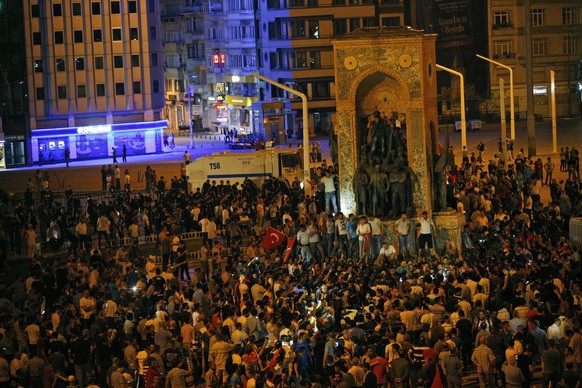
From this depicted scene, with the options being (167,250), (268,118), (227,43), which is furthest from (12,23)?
(167,250)

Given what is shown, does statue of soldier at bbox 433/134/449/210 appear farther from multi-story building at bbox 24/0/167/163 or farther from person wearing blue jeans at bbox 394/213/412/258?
multi-story building at bbox 24/0/167/163

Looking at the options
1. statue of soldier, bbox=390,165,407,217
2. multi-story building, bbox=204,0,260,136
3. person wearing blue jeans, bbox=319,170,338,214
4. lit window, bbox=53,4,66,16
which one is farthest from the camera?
multi-story building, bbox=204,0,260,136

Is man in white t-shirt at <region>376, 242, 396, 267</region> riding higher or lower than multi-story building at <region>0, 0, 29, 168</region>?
lower

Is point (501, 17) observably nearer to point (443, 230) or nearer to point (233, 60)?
point (233, 60)

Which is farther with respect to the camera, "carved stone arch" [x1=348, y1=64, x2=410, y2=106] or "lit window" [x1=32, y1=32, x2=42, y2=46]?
"lit window" [x1=32, y1=32, x2=42, y2=46]

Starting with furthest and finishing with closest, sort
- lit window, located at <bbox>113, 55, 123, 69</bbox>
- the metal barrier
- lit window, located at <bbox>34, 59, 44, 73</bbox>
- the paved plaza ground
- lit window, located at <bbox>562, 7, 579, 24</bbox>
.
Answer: lit window, located at <bbox>562, 7, 579, 24</bbox> < lit window, located at <bbox>113, 55, 123, 69</bbox> < lit window, located at <bbox>34, 59, 44, 73</bbox> < the paved plaza ground < the metal barrier

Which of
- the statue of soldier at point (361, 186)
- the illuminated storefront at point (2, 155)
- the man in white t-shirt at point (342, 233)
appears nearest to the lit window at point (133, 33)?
the illuminated storefront at point (2, 155)

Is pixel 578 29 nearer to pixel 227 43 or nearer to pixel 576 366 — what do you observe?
pixel 227 43

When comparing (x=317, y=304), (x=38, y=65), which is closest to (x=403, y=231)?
(x=317, y=304)

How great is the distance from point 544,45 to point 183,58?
129 ft

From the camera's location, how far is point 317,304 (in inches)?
1115

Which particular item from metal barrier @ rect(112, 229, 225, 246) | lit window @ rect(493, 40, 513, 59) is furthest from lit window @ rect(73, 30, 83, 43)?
metal barrier @ rect(112, 229, 225, 246)

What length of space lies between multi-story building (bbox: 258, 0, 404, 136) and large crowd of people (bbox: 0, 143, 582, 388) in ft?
174

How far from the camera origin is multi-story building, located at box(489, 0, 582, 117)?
101 metres
